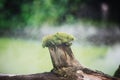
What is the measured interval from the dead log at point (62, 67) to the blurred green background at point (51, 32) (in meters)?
0.05

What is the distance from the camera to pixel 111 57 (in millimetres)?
2898

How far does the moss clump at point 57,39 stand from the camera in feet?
9.27

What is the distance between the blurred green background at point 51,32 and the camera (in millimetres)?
2855

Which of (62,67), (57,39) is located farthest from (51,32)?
(62,67)

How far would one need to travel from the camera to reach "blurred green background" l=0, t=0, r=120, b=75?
9.37 feet

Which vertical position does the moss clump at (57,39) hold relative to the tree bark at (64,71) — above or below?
above

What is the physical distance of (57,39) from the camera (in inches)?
111

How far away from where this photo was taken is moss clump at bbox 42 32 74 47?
282 centimetres

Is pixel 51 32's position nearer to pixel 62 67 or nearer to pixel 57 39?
pixel 57 39

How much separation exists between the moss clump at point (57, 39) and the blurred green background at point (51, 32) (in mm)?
43

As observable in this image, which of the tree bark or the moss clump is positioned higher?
the moss clump

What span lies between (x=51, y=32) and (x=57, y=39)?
99mm

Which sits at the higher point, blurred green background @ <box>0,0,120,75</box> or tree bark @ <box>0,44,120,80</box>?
blurred green background @ <box>0,0,120,75</box>

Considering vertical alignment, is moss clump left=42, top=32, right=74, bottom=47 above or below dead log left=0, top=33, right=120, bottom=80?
above
